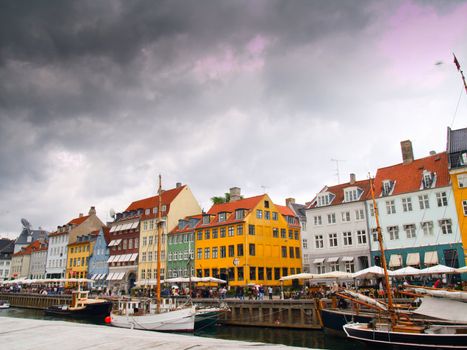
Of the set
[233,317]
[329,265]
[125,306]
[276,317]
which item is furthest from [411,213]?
[125,306]

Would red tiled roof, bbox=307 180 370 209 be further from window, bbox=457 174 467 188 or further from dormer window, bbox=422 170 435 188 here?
window, bbox=457 174 467 188

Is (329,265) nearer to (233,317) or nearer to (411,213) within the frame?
(411,213)

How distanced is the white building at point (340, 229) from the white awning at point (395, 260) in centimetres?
343

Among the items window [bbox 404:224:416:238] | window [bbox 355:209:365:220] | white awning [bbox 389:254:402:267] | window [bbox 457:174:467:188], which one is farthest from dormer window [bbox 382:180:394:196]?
window [bbox 457:174:467:188]

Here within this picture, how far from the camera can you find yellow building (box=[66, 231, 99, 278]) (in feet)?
276

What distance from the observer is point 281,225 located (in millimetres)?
64938

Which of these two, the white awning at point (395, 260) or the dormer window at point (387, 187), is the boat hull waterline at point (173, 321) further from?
the dormer window at point (387, 187)

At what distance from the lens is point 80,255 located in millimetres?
86500

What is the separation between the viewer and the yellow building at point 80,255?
84.2 m

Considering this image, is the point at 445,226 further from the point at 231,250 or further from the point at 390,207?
the point at 231,250

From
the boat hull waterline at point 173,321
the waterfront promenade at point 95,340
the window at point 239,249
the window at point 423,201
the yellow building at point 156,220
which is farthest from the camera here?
the yellow building at point 156,220

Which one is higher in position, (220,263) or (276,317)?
(220,263)

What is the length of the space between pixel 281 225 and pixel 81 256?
45596mm

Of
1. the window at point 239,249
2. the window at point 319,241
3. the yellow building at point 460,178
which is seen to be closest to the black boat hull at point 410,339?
the yellow building at point 460,178
